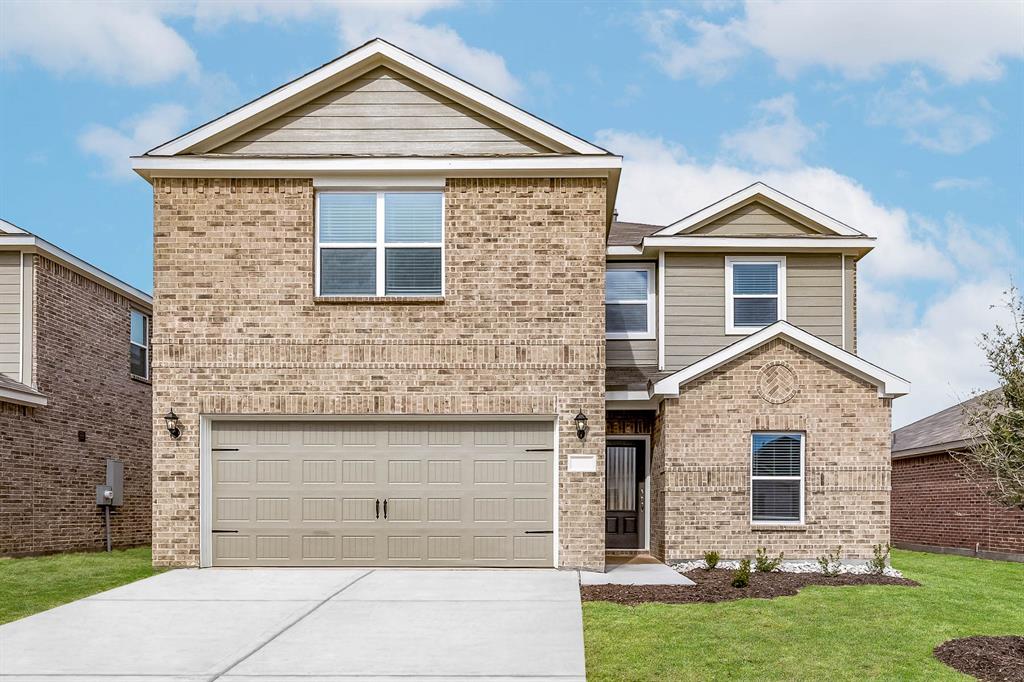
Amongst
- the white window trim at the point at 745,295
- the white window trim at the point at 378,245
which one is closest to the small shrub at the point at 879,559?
the white window trim at the point at 745,295

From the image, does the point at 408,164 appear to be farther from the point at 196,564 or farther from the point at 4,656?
the point at 4,656

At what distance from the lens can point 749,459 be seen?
16.9m

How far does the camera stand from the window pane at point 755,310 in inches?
788

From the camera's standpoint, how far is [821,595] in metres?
13.3

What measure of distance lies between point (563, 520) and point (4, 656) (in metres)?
7.91

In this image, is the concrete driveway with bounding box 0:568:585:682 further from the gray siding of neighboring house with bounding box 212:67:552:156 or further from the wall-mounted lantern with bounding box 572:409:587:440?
the gray siding of neighboring house with bounding box 212:67:552:156

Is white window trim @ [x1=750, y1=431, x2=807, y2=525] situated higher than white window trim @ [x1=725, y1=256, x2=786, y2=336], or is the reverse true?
white window trim @ [x1=725, y1=256, x2=786, y2=336]

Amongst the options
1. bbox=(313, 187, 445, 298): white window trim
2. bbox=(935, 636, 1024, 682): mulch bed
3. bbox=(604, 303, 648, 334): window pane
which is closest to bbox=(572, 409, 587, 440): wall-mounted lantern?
bbox=(313, 187, 445, 298): white window trim

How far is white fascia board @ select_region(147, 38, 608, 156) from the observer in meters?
15.4

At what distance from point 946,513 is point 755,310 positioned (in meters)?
7.01

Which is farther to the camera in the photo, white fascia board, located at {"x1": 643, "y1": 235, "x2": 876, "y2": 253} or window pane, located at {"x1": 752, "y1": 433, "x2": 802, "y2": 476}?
white fascia board, located at {"x1": 643, "y1": 235, "x2": 876, "y2": 253}

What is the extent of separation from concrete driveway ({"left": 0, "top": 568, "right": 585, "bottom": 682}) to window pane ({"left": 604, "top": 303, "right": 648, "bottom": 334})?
700cm

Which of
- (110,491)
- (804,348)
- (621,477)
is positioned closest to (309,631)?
(804,348)

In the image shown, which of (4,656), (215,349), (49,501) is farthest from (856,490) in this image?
(49,501)
